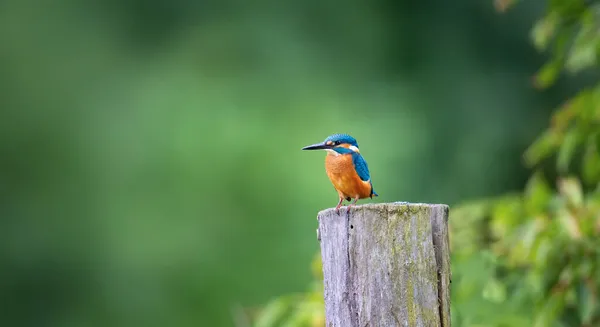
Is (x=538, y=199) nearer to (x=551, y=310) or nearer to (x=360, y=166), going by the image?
(x=551, y=310)

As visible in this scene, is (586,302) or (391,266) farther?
(586,302)

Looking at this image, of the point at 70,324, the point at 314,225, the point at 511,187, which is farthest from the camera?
the point at 70,324

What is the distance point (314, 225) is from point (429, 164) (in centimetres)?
126

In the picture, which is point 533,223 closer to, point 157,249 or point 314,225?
point 314,225

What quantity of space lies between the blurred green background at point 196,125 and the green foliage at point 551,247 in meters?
3.99

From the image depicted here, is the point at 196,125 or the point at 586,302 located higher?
the point at 196,125

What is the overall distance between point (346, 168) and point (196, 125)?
6311 millimetres

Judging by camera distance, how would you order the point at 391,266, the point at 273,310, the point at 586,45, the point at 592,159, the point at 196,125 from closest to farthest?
the point at 391,266 → the point at 586,45 → the point at 592,159 → the point at 273,310 → the point at 196,125

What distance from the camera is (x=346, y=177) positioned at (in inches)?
109

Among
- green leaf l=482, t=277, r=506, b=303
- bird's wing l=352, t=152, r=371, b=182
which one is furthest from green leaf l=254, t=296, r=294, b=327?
bird's wing l=352, t=152, r=371, b=182

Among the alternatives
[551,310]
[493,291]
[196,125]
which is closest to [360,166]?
[493,291]

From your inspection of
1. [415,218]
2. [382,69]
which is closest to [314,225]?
[382,69]

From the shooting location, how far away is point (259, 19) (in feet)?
29.9

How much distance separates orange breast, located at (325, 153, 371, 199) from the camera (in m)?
2.75
